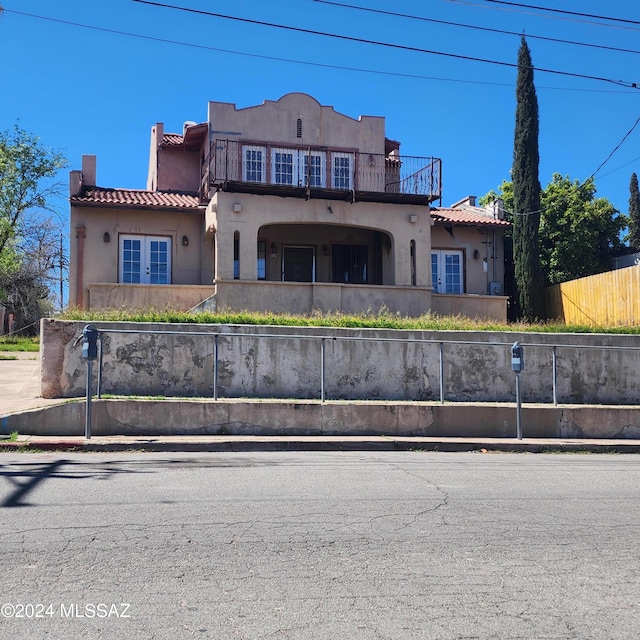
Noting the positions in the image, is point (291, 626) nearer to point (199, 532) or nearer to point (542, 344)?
point (199, 532)

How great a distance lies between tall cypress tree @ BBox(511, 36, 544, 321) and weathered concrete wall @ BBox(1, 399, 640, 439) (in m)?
11.0

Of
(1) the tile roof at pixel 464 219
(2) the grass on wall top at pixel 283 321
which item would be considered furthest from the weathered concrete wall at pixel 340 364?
(1) the tile roof at pixel 464 219

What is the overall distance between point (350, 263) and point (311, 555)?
2055 centimetres

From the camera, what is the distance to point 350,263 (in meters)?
25.9

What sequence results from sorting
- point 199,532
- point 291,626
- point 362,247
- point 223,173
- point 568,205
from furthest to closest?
point 568,205
point 362,247
point 223,173
point 199,532
point 291,626

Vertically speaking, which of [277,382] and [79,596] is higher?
[277,382]

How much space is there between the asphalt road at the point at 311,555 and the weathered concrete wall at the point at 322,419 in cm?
298

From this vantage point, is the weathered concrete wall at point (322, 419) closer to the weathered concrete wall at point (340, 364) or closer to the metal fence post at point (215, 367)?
the metal fence post at point (215, 367)

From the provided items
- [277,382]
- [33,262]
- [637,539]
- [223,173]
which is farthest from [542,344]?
[33,262]

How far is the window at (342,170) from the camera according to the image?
79.2ft

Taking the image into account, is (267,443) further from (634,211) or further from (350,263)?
(634,211)

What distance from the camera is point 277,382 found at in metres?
14.9

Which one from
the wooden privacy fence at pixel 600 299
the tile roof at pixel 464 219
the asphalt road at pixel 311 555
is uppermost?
the tile roof at pixel 464 219

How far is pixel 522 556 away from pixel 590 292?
19843mm
